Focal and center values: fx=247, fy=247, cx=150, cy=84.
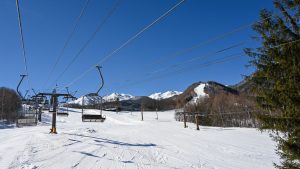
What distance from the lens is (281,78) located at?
23.7ft

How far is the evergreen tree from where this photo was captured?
6.81 meters

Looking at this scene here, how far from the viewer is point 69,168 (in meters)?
7.46

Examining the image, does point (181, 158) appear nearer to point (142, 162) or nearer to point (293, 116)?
point (142, 162)

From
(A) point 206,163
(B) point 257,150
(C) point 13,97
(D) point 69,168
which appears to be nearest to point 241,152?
(B) point 257,150

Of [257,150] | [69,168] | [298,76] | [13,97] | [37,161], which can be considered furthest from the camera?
[13,97]

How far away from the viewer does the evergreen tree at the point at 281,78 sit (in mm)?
6812

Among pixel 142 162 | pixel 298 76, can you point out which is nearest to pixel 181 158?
pixel 142 162

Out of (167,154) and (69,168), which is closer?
(69,168)

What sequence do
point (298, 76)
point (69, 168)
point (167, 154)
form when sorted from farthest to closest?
point (167, 154), point (69, 168), point (298, 76)

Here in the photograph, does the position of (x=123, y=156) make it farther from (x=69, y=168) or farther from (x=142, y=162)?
(x=69, y=168)

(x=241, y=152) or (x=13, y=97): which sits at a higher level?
(x=13, y=97)

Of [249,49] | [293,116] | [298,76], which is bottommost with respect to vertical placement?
[293,116]

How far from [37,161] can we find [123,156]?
311 cm

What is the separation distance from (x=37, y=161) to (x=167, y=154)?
5.04m
